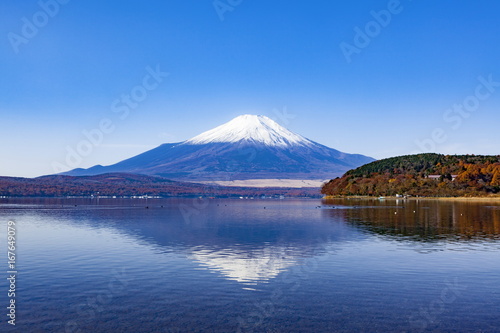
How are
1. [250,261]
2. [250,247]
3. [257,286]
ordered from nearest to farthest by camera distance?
[257,286]
[250,261]
[250,247]

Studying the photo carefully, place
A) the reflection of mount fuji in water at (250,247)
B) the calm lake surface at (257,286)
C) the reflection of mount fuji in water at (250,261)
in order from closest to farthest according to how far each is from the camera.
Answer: the calm lake surface at (257,286), the reflection of mount fuji in water at (250,261), the reflection of mount fuji in water at (250,247)

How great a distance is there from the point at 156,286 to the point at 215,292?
13.4 ft

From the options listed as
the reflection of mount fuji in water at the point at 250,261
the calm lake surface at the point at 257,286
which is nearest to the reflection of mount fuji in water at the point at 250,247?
the reflection of mount fuji in water at the point at 250,261

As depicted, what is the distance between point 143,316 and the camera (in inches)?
864

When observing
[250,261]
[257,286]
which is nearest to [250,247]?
[250,261]

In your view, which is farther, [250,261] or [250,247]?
[250,247]

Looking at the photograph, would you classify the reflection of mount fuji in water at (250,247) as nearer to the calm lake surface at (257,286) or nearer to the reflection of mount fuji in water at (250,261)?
the reflection of mount fuji in water at (250,261)

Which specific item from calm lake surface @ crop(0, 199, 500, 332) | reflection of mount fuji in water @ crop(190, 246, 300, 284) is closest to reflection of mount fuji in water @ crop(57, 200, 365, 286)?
reflection of mount fuji in water @ crop(190, 246, 300, 284)

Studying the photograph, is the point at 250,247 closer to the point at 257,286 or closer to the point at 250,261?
the point at 250,261

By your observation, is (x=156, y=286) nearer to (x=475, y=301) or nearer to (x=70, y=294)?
(x=70, y=294)

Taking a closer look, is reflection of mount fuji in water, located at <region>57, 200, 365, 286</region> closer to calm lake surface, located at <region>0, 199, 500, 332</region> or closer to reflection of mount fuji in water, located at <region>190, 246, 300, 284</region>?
reflection of mount fuji in water, located at <region>190, 246, 300, 284</region>

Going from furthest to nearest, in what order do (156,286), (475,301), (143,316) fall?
(156,286) → (475,301) → (143,316)

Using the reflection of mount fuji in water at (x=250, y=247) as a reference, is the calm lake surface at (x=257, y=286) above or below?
below

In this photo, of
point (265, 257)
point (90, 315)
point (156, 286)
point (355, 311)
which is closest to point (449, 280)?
point (355, 311)
